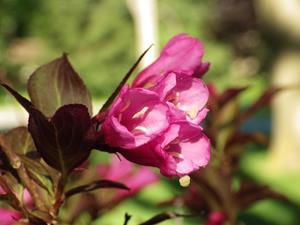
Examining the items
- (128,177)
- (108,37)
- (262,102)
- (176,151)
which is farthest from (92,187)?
(108,37)

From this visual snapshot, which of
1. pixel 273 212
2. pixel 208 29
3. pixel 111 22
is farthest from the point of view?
pixel 208 29

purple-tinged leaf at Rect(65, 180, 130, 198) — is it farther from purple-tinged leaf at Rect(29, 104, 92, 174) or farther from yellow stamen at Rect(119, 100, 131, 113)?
yellow stamen at Rect(119, 100, 131, 113)

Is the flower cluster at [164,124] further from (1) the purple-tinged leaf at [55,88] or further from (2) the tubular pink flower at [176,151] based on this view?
(1) the purple-tinged leaf at [55,88]

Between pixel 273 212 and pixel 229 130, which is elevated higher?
pixel 229 130

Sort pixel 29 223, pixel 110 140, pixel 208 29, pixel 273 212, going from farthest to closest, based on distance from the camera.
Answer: pixel 208 29, pixel 273 212, pixel 29 223, pixel 110 140

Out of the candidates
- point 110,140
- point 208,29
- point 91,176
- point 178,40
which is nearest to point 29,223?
point 110,140

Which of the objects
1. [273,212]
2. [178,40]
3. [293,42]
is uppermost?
[178,40]

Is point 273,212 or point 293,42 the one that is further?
point 293,42

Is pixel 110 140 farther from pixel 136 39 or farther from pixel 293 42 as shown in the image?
pixel 136 39
